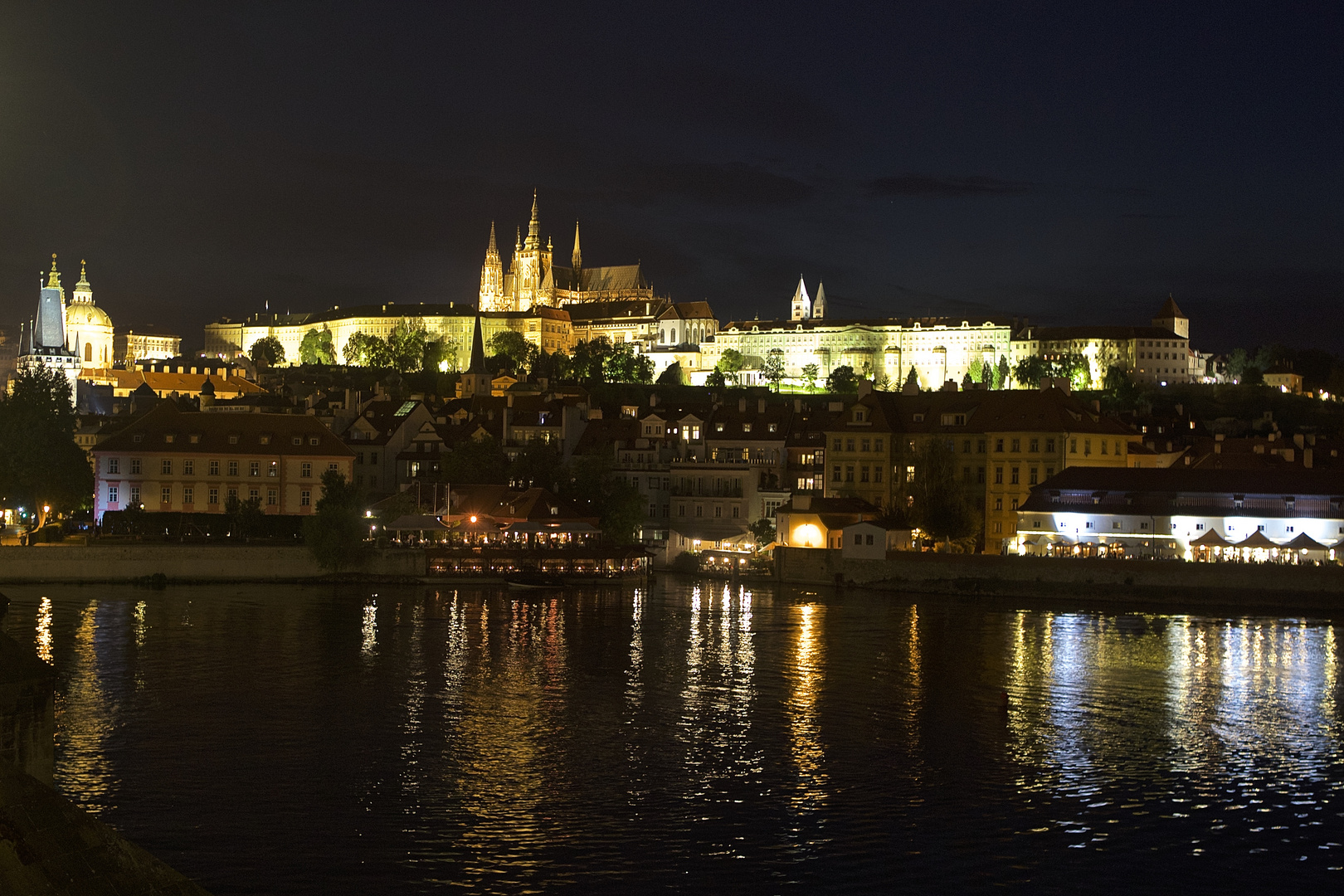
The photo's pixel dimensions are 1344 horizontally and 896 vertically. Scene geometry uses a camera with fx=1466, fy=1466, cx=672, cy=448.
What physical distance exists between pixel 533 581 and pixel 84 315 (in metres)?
132

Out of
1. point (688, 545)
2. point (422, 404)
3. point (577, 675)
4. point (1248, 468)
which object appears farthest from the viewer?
point (422, 404)

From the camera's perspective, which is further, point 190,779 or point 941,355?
point 941,355

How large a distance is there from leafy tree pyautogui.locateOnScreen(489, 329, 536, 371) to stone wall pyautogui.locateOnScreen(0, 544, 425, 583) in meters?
109

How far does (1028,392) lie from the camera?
67938 millimetres

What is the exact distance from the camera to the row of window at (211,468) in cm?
6384

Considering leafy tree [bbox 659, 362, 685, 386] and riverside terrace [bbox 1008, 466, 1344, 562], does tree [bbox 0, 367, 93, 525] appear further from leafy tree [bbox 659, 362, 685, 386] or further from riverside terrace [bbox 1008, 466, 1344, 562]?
leafy tree [bbox 659, 362, 685, 386]

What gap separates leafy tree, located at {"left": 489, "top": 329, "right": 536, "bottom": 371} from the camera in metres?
169

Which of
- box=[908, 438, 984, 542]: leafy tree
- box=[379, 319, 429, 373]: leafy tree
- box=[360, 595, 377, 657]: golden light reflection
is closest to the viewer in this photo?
box=[360, 595, 377, 657]: golden light reflection

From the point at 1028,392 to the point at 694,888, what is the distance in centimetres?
5224

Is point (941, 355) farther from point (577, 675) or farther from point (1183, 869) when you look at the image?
point (1183, 869)

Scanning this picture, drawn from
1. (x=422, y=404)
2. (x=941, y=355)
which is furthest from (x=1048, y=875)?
(x=941, y=355)

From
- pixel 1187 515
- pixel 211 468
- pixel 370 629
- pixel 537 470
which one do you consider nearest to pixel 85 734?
pixel 370 629

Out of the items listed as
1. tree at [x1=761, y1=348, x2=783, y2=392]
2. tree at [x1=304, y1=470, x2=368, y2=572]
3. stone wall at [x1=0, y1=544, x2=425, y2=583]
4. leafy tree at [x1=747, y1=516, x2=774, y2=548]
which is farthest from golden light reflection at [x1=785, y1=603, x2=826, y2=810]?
tree at [x1=761, y1=348, x2=783, y2=392]

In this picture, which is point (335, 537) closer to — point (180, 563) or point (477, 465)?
point (180, 563)
